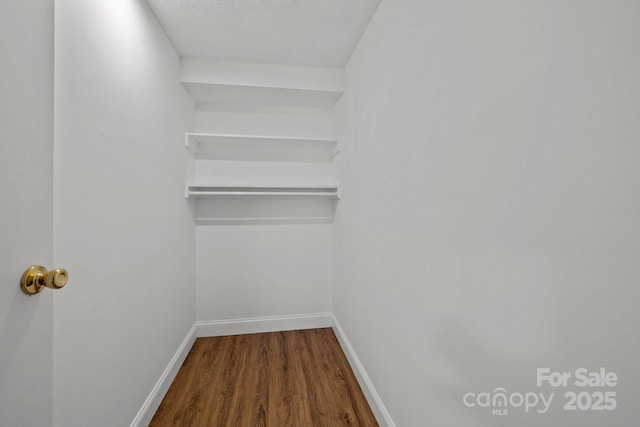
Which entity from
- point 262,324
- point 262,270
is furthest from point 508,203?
point 262,324

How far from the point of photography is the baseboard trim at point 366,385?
139 centimetres

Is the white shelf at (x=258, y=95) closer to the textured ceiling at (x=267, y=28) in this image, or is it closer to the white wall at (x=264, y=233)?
the white wall at (x=264, y=233)

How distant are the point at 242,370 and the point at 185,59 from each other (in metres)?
2.40

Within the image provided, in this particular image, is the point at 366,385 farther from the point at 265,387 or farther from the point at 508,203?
the point at 508,203

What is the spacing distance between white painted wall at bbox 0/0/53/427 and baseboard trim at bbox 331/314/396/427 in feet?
4.52

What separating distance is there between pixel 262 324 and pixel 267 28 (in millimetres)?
2395

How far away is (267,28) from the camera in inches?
66.6

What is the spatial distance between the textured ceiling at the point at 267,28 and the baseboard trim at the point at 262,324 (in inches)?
89.1

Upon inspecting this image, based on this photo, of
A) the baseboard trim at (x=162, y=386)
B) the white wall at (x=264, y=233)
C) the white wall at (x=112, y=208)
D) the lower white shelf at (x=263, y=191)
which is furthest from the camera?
the white wall at (x=264, y=233)

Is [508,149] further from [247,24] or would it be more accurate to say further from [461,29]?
[247,24]

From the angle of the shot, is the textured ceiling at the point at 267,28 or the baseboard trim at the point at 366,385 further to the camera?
the textured ceiling at the point at 267,28

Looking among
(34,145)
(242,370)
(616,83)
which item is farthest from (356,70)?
(242,370)

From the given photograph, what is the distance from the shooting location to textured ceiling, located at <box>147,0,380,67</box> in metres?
1.50

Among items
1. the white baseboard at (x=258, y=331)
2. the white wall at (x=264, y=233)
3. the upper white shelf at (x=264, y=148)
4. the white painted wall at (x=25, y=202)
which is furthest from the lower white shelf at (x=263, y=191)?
the white painted wall at (x=25, y=202)
